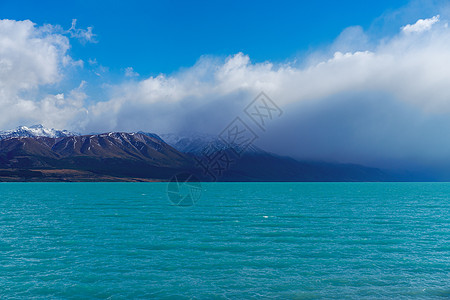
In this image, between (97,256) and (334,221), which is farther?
(334,221)

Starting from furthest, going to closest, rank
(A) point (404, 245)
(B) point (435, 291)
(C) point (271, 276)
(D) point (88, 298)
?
(A) point (404, 245) < (C) point (271, 276) < (B) point (435, 291) < (D) point (88, 298)

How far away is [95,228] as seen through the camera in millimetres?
60312

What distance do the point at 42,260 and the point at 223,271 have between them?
2090 cm

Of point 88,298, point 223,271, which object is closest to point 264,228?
point 223,271

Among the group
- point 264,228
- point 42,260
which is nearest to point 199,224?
point 264,228

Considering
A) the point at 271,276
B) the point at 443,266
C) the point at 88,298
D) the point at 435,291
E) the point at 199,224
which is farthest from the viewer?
the point at 199,224

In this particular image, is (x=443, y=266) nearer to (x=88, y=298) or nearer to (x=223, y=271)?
(x=223, y=271)

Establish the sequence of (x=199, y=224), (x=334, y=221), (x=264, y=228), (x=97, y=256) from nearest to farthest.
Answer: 1. (x=97, y=256)
2. (x=264, y=228)
3. (x=199, y=224)
4. (x=334, y=221)

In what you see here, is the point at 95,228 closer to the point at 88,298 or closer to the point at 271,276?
the point at 88,298

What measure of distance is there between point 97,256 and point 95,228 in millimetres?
22603

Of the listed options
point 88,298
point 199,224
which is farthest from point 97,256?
point 199,224

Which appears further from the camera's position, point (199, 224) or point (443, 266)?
point (199, 224)

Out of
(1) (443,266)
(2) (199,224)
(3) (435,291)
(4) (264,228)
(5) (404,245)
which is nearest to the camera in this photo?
(3) (435,291)

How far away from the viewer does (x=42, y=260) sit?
37406mm
